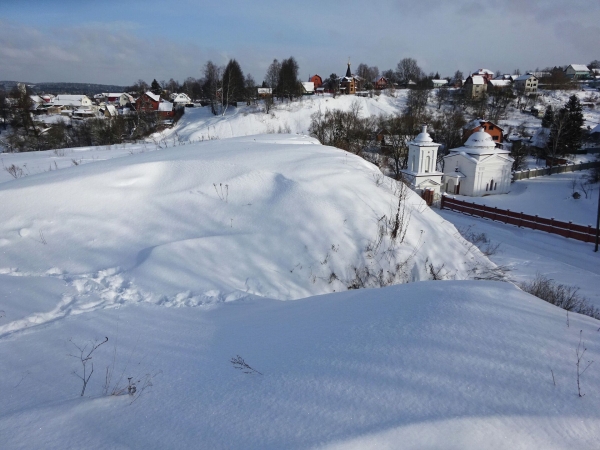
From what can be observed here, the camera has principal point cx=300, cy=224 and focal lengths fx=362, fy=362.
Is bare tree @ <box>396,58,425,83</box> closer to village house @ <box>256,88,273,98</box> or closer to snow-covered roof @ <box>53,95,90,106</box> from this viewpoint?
village house @ <box>256,88,273,98</box>

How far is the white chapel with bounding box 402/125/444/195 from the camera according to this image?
86.4 feet

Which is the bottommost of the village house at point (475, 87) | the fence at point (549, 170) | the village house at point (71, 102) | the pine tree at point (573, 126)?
the fence at point (549, 170)

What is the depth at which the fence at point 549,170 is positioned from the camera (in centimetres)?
3406

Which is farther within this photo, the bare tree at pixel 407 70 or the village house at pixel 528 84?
the bare tree at pixel 407 70

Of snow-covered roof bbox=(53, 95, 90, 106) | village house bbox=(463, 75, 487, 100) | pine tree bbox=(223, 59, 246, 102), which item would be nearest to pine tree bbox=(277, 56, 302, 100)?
pine tree bbox=(223, 59, 246, 102)

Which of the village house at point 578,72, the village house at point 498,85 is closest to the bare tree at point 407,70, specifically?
the village house at point 498,85

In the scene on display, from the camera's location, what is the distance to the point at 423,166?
88.1 ft

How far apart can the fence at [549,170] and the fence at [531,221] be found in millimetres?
16126

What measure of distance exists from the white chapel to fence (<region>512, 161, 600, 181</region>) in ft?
39.3

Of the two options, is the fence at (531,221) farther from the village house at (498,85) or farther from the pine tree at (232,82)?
the village house at (498,85)

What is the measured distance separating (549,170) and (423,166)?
17279 mm

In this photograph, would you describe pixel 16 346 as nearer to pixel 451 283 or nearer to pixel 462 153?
pixel 451 283

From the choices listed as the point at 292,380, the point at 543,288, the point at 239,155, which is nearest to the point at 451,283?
the point at 292,380

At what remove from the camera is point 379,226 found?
21.9 ft
